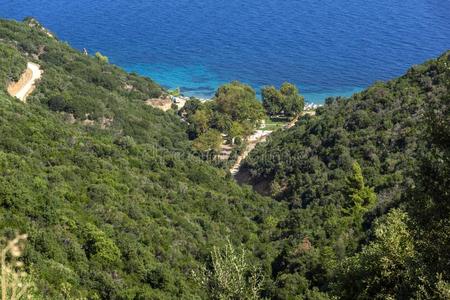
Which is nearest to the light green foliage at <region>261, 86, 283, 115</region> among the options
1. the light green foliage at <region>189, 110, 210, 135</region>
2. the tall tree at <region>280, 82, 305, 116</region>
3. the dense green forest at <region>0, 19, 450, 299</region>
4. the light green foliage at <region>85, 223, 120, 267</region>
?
the tall tree at <region>280, 82, 305, 116</region>

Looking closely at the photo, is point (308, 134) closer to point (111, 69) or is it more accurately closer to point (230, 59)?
point (111, 69)

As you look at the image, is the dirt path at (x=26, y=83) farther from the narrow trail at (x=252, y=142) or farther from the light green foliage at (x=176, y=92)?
the light green foliage at (x=176, y=92)

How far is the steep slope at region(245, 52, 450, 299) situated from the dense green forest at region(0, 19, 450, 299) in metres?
0.15

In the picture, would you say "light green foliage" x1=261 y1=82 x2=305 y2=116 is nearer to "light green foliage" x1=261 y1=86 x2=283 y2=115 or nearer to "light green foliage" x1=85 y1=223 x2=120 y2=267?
"light green foliage" x1=261 y1=86 x2=283 y2=115

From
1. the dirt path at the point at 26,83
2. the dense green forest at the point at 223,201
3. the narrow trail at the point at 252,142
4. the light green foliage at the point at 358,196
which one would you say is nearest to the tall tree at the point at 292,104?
the narrow trail at the point at 252,142

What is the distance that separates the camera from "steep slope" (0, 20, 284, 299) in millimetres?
21688

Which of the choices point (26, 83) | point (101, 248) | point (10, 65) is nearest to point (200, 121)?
point (26, 83)

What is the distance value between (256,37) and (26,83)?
2774 inches

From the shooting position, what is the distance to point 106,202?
2897 centimetres

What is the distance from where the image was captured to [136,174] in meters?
37.5

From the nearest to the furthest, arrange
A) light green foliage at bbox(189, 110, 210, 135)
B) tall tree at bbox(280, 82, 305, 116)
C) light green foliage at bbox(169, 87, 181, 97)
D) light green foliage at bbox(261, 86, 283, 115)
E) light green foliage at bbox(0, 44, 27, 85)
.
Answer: light green foliage at bbox(0, 44, 27, 85), light green foliage at bbox(189, 110, 210, 135), tall tree at bbox(280, 82, 305, 116), light green foliage at bbox(261, 86, 283, 115), light green foliage at bbox(169, 87, 181, 97)

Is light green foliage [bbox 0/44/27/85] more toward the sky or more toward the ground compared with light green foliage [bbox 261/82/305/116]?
more toward the ground

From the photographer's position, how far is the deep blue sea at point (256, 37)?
100 m

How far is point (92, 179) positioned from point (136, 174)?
629 cm
